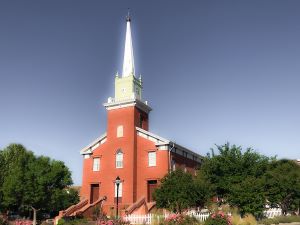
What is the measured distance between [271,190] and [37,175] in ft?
67.6

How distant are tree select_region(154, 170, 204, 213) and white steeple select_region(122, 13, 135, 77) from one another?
15443mm

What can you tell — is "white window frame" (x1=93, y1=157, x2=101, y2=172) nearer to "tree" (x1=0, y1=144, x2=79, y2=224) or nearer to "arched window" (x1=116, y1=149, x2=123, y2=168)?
"arched window" (x1=116, y1=149, x2=123, y2=168)

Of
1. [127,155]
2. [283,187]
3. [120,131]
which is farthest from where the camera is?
[120,131]

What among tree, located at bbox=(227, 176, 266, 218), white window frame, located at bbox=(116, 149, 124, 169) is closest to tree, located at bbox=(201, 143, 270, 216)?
tree, located at bbox=(227, 176, 266, 218)

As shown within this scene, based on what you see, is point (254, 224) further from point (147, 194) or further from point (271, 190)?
point (147, 194)

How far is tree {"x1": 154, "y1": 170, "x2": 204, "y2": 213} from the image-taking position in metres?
29.6

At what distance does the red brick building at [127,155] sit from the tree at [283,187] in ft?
33.5

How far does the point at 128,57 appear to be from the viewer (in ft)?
144

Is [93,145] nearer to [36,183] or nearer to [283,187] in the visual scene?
[36,183]

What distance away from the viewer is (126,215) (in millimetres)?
32562

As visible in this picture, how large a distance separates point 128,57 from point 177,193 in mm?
19777

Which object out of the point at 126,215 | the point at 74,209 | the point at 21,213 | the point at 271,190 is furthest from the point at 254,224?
the point at 21,213

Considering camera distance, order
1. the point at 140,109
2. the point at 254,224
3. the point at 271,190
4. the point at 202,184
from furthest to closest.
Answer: the point at 140,109, the point at 271,190, the point at 202,184, the point at 254,224

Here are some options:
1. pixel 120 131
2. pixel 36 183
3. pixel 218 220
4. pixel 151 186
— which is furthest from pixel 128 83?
pixel 218 220
